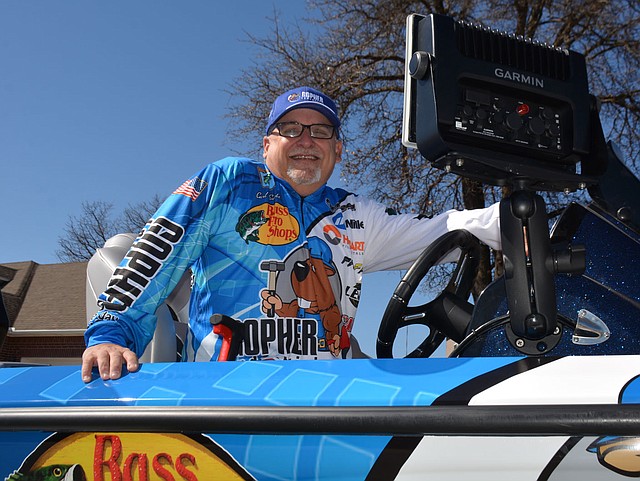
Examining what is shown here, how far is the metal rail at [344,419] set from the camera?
1.26 m

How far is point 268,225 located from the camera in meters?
2.55

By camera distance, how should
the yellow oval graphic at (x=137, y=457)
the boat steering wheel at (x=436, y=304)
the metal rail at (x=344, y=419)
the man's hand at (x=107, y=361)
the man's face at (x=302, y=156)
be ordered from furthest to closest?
the man's face at (x=302, y=156) → the boat steering wheel at (x=436, y=304) → the man's hand at (x=107, y=361) → the yellow oval graphic at (x=137, y=457) → the metal rail at (x=344, y=419)

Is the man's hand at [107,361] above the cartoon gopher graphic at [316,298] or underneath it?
underneath

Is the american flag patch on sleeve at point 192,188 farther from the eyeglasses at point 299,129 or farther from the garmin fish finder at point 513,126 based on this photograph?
the garmin fish finder at point 513,126

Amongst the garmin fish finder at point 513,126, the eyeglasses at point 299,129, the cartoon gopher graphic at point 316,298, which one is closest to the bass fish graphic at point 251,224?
the cartoon gopher graphic at point 316,298

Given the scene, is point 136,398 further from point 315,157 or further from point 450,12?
point 450,12

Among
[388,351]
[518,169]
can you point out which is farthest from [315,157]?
[518,169]

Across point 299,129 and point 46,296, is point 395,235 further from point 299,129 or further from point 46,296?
point 46,296

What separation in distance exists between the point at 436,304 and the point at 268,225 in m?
0.68

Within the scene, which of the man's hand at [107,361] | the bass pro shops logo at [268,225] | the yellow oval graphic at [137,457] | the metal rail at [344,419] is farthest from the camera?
the bass pro shops logo at [268,225]

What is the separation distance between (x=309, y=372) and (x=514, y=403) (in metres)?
0.43

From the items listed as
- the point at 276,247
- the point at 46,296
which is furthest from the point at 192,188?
the point at 46,296

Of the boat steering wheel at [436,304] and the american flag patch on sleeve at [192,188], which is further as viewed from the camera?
the american flag patch on sleeve at [192,188]

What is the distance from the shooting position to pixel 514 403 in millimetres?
1306
